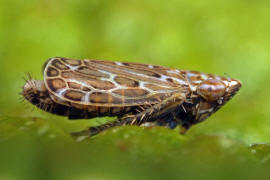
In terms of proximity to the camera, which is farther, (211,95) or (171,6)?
(171,6)

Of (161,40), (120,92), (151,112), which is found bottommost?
(161,40)

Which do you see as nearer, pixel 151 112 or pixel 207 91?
pixel 151 112

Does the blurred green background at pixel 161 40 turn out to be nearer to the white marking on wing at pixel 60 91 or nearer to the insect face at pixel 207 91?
the insect face at pixel 207 91

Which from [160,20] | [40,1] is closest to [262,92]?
[160,20]

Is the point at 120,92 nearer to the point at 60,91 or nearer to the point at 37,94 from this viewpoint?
the point at 60,91

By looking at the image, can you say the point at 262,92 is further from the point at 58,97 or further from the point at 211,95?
the point at 58,97

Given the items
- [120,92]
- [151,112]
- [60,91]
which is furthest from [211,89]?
[60,91]
